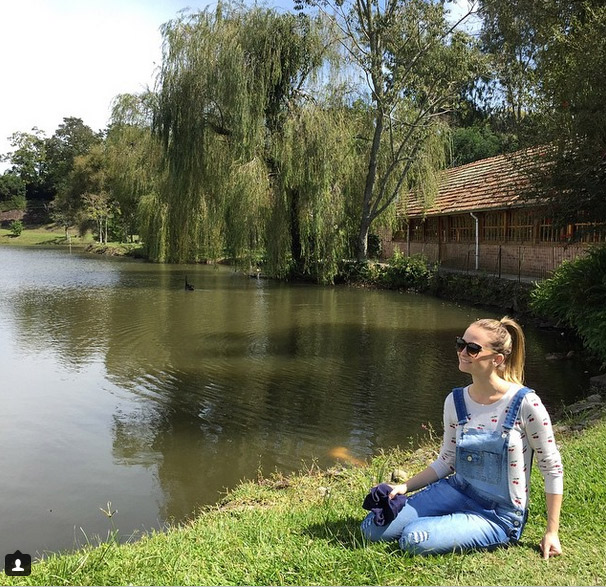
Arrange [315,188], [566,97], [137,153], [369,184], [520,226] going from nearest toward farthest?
[566,97], [520,226], [315,188], [369,184], [137,153]

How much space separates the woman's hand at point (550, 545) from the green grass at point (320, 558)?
0.04 metres

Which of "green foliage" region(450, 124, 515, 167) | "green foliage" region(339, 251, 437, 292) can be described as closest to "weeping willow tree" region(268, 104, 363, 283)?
"green foliage" region(339, 251, 437, 292)

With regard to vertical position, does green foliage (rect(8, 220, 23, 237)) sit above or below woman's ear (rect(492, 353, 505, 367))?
above

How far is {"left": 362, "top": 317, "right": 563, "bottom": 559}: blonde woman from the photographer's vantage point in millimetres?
3012

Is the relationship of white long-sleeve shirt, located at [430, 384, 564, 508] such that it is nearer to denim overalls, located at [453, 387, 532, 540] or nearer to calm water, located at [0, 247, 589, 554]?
denim overalls, located at [453, 387, 532, 540]

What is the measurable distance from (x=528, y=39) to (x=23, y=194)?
81.7 m

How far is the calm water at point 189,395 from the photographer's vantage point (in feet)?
19.4

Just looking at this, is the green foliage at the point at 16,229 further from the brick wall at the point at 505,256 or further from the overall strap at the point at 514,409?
the overall strap at the point at 514,409

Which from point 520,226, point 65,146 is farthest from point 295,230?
point 65,146

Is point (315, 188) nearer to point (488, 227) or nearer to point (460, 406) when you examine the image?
point (488, 227)

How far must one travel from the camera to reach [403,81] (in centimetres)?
2267

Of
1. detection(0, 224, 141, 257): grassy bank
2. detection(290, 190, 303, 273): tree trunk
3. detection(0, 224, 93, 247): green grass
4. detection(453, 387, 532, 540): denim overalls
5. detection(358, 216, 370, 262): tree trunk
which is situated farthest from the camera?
detection(0, 224, 93, 247): green grass

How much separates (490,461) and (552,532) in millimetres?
432

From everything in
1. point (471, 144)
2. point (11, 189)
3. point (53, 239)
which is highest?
point (11, 189)
